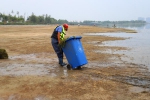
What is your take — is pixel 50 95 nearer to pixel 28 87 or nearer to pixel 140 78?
pixel 28 87

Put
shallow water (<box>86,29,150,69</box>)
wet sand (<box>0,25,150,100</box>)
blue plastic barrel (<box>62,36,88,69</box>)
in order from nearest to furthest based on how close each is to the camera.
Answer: wet sand (<box>0,25,150,100</box>), blue plastic barrel (<box>62,36,88,69</box>), shallow water (<box>86,29,150,69</box>)

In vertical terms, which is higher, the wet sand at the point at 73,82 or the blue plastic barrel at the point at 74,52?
the blue plastic barrel at the point at 74,52

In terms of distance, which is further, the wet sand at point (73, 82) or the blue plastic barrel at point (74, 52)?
the blue plastic barrel at point (74, 52)

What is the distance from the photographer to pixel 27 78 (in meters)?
6.36

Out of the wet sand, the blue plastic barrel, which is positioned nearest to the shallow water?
the wet sand

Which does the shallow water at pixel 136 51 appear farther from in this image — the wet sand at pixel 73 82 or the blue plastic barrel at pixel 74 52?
the blue plastic barrel at pixel 74 52

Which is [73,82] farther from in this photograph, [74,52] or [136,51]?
[136,51]

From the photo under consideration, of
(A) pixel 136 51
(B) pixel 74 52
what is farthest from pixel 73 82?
(A) pixel 136 51

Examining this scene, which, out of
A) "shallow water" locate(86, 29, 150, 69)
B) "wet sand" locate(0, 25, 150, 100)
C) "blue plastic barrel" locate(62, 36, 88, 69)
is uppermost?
"blue plastic barrel" locate(62, 36, 88, 69)

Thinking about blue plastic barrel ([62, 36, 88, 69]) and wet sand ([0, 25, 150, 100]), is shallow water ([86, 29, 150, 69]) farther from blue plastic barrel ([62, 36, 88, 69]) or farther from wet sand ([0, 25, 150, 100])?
blue plastic barrel ([62, 36, 88, 69])

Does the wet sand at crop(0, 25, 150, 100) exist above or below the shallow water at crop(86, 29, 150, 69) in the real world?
above

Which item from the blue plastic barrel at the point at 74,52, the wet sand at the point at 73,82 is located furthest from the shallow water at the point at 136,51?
the blue plastic barrel at the point at 74,52

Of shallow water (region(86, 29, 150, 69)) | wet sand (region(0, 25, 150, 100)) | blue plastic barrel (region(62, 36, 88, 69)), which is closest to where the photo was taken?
wet sand (region(0, 25, 150, 100))

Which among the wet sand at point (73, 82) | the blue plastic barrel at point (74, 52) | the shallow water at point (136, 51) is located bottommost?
the shallow water at point (136, 51)
